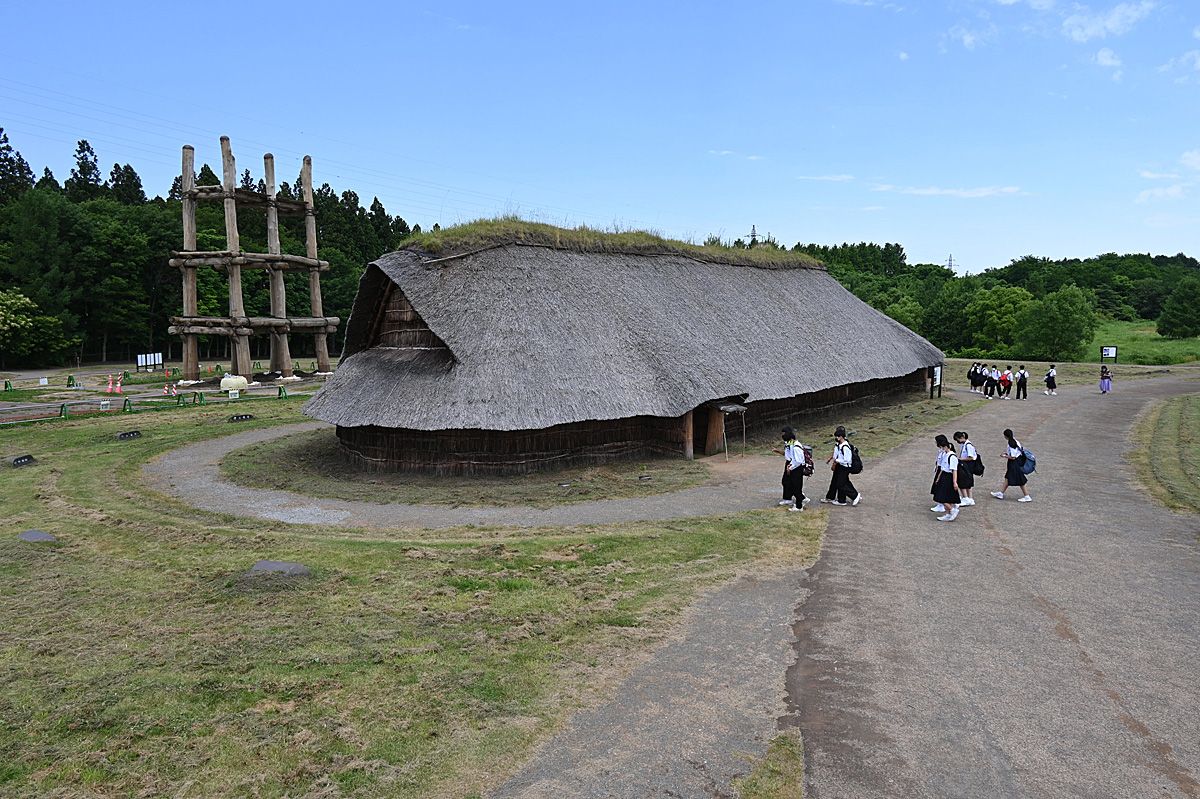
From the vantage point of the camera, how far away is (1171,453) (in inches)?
795

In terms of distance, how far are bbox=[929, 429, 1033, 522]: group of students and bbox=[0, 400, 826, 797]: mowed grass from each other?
8.54 feet

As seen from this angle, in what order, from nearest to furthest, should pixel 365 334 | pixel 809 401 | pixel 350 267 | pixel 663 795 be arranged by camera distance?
pixel 663 795 < pixel 365 334 < pixel 809 401 < pixel 350 267

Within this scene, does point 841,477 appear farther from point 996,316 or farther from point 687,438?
point 996,316

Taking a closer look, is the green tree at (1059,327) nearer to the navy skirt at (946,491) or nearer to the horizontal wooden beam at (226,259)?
the navy skirt at (946,491)

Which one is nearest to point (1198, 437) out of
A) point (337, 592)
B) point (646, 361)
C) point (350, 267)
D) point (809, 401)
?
point (809, 401)

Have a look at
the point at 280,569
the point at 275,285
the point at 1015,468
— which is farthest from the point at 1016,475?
the point at 275,285

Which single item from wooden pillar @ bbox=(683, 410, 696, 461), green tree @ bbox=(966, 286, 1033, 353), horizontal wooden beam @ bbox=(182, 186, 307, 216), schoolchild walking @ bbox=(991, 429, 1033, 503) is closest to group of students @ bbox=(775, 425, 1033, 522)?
schoolchild walking @ bbox=(991, 429, 1033, 503)

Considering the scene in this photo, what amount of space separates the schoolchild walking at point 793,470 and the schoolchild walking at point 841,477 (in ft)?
2.23

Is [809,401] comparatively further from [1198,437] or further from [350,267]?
[350,267]

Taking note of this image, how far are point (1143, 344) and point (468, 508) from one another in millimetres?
75083

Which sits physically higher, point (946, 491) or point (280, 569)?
point (946, 491)

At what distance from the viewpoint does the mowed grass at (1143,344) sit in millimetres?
56716

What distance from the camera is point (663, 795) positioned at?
5.56 metres

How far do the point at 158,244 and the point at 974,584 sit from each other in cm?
7215
